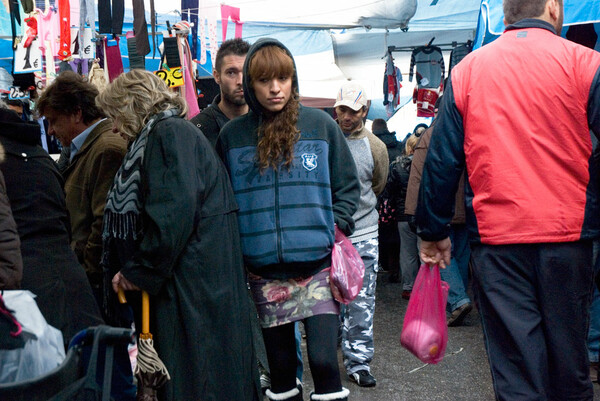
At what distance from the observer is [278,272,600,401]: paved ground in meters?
4.98

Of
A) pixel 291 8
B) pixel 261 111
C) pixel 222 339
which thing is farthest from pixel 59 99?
pixel 291 8

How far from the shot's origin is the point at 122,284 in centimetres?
326

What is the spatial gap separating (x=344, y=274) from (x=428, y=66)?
9.97 metres

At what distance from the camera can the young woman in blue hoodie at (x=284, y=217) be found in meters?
3.45

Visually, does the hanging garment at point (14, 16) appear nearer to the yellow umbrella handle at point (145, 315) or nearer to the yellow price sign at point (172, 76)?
→ the yellow price sign at point (172, 76)

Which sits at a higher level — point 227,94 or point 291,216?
point 227,94

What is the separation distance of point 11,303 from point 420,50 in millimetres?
11685

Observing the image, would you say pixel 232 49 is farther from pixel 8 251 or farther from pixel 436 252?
pixel 8 251

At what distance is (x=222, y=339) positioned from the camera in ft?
10.8

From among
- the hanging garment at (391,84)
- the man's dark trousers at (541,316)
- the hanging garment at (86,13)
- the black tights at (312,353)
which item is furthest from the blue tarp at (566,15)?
the hanging garment at (391,84)

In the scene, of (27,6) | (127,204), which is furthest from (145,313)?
(27,6)

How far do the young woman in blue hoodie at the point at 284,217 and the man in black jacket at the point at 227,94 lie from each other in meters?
0.71

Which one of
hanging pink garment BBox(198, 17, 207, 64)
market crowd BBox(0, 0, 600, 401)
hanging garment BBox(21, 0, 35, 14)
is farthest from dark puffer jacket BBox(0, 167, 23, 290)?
hanging garment BBox(21, 0, 35, 14)

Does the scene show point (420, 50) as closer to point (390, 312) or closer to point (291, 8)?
point (291, 8)
